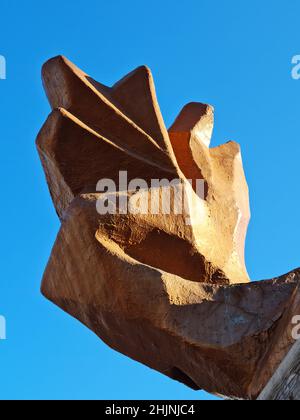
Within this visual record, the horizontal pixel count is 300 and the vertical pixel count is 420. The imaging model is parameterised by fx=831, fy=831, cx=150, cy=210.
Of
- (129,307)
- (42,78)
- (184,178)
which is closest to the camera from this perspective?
(129,307)

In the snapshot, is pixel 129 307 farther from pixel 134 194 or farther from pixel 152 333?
pixel 134 194

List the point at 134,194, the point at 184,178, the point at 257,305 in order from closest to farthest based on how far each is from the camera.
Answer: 1. the point at 257,305
2. the point at 134,194
3. the point at 184,178

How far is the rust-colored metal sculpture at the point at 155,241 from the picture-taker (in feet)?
16.8

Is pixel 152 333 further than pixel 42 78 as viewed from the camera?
No

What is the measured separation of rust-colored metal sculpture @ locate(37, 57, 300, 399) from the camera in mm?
5109

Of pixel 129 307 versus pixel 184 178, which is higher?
pixel 184 178

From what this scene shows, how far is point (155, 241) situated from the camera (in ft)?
19.6

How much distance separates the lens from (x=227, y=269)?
620cm
